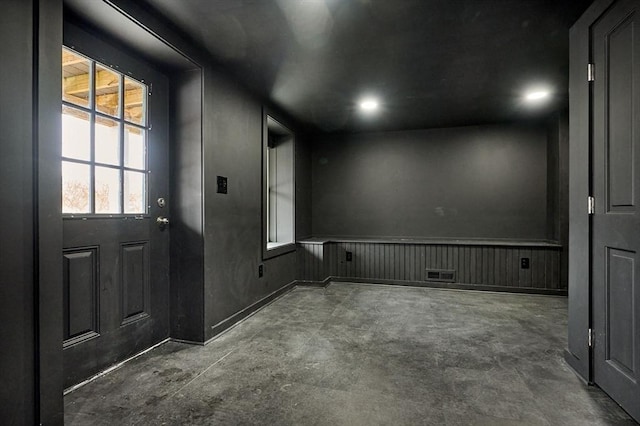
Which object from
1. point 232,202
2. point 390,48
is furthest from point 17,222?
point 390,48

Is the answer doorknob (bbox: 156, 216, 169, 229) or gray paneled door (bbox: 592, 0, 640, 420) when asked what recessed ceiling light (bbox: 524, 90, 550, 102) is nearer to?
gray paneled door (bbox: 592, 0, 640, 420)

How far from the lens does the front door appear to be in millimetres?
1843

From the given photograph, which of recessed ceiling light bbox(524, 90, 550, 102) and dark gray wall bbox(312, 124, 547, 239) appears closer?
recessed ceiling light bbox(524, 90, 550, 102)

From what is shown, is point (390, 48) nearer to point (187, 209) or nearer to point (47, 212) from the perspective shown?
point (187, 209)

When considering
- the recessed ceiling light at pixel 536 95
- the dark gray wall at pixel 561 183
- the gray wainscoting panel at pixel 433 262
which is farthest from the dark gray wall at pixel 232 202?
the dark gray wall at pixel 561 183

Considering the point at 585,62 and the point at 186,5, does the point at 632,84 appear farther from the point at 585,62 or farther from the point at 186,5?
the point at 186,5

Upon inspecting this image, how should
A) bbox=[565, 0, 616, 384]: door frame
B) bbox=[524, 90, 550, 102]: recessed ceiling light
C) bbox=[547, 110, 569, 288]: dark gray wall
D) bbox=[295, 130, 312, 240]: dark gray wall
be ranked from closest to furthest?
bbox=[565, 0, 616, 384]: door frame, bbox=[524, 90, 550, 102]: recessed ceiling light, bbox=[547, 110, 569, 288]: dark gray wall, bbox=[295, 130, 312, 240]: dark gray wall

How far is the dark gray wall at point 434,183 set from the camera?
14.7 feet

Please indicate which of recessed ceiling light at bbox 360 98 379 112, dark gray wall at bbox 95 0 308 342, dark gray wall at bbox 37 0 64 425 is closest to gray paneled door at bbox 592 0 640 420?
recessed ceiling light at bbox 360 98 379 112

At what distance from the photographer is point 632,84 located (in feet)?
5.29

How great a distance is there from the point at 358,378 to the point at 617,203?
1.78 meters

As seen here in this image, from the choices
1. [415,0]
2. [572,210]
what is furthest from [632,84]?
[415,0]

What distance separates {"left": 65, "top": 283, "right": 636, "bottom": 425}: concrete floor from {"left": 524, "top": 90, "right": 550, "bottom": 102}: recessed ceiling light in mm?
2349

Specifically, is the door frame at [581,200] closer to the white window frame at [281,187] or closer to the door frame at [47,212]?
the door frame at [47,212]
